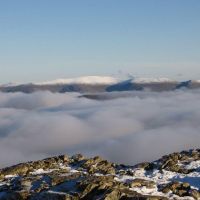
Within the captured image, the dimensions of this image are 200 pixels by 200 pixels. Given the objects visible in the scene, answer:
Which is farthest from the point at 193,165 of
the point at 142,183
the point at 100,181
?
the point at 100,181

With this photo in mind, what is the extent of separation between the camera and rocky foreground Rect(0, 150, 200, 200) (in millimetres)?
53156

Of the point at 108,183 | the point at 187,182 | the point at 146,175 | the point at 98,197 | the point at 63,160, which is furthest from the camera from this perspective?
the point at 63,160

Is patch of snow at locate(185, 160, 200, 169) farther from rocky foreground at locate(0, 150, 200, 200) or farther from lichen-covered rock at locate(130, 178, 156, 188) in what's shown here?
lichen-covered rock at locate(130, 178, 156, 188)

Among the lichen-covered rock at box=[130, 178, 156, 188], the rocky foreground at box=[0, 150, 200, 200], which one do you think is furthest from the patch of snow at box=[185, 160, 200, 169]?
the lichen-covered rock at box=[130, 178, 156, 188]

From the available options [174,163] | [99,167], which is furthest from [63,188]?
[174,163]

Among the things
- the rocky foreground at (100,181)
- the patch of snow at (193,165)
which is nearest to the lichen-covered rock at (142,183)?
the rocky foreground at (100,181)

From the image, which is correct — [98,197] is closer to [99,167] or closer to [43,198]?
[43,198]

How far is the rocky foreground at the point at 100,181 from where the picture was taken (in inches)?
2093

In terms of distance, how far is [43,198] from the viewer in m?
52.2

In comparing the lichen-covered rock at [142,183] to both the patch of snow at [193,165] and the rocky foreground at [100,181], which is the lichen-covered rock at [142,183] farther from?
the patch of snow at [193,165]

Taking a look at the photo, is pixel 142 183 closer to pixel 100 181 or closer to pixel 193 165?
pixel 100 181

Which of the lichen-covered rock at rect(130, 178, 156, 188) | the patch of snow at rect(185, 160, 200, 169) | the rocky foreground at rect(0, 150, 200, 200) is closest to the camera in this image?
the rocky foreground at rect(0, 150, 200, 200)

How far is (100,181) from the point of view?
185 ft

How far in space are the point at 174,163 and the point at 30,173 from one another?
22862 millimetres
